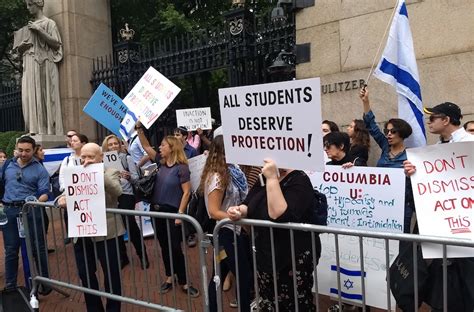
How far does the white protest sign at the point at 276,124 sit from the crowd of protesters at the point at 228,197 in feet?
0.46

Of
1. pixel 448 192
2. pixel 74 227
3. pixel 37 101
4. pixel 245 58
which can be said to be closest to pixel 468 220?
pixel 448 192

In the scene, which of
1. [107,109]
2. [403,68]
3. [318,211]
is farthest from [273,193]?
[107,109]

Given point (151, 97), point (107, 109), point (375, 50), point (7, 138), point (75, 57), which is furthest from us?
point (7, 138)

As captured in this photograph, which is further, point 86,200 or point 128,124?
point 128,124

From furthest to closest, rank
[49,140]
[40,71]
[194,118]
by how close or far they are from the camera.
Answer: [40,71] → [49,140] → [194,118]

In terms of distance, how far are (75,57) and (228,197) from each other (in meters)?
8.13

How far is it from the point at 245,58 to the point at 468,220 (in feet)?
20.7

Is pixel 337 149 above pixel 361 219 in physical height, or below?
above

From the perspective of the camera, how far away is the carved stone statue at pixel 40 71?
10469 mm

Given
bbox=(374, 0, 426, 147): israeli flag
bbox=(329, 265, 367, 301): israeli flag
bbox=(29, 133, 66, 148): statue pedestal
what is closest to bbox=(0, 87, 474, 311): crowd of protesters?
bbox=(374, 0, 426, 147): israeli flag

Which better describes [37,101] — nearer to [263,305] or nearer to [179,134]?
[179,134]

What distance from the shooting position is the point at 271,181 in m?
3.07

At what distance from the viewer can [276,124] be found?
3.04 m

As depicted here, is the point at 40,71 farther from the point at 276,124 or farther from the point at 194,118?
the point at 276,124
